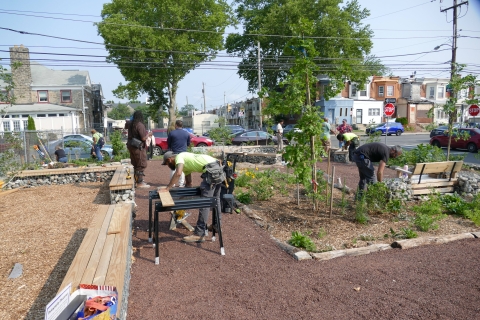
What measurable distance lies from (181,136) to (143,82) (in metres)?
28.2

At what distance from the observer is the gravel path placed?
11.5 ft

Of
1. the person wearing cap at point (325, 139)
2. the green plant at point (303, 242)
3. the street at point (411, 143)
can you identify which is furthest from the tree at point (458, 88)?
the green plant at point (303, 242)

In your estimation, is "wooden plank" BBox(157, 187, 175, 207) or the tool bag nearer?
"wooden plank" BBox(157, 187, 175, 207)

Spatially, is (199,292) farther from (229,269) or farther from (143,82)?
(143,82)

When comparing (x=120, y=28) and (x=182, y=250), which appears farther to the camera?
(x=120, y=28)

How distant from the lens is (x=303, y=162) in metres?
6.35

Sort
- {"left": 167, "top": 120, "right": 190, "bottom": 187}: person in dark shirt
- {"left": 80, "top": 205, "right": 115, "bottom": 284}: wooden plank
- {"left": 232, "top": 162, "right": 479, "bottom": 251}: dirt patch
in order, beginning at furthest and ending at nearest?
{"left": 167, "top": 120, "right": 190, "bottom": 187}: person in dark shirt → {"left": 232, "top": 162, "right": 479, "bottom": 251}: dirt patch → {"left": 80, "top": 205, "right": 115, "bottom": 284}: wooden plank

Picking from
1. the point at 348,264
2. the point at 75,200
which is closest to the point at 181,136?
the point at 75,200

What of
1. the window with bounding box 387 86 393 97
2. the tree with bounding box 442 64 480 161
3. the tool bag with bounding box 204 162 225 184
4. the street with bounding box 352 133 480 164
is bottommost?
the street with bounding box 352 133 480 164

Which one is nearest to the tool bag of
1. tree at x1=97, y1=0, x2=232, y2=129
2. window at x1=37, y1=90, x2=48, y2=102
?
tree at x1=97, y1=0, x2=232, y2=129

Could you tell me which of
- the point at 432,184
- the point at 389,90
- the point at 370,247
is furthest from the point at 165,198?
the point at 389,90

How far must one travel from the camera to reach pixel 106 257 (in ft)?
12.3

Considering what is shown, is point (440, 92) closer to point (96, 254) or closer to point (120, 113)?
point (96, 254)

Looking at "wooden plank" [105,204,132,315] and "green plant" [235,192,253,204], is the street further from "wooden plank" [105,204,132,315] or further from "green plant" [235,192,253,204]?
"wooden plank" [105,204,132,315]
